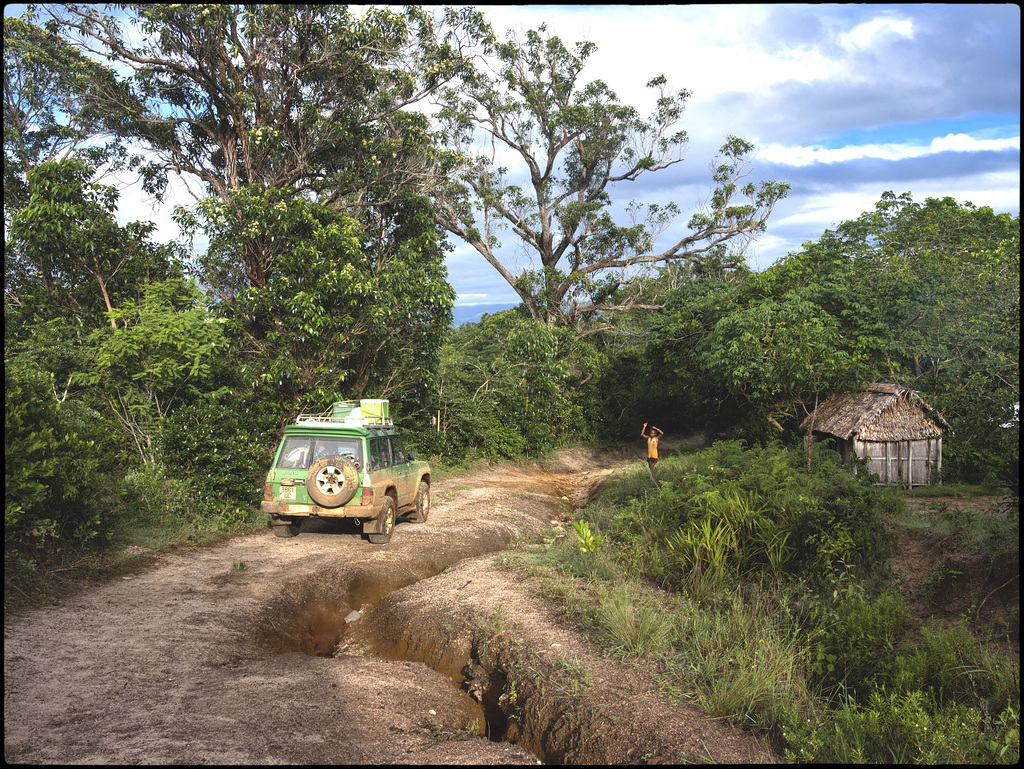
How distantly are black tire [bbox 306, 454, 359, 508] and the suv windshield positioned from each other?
7.3 inches

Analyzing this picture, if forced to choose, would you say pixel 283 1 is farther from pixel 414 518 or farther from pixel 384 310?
pixel 414 518

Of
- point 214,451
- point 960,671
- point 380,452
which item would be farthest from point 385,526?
point 960,671

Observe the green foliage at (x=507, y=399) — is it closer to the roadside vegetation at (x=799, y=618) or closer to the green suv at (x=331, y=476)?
the green suv at (x=331, y=476)

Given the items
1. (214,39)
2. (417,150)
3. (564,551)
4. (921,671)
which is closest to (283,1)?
(214,39)

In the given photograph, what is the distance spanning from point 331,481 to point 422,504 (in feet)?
11.2

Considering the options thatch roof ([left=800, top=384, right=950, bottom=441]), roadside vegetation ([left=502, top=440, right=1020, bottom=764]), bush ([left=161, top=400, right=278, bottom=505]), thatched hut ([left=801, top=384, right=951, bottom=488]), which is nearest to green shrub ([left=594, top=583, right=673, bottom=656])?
roadside vegetation ([left=502, top=440, right=1020, bottom=764])

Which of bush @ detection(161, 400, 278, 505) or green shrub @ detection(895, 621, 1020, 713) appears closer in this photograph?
green shrub @ detection(895, 621, 1020, 713)

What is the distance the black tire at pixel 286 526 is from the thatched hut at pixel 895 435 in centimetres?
1387

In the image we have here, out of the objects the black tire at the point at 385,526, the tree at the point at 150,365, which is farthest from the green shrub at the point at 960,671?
the tree at the point at 150,365

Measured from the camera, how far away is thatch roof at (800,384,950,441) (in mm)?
18453

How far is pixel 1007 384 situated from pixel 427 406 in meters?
16.7

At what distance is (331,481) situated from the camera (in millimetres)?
10500

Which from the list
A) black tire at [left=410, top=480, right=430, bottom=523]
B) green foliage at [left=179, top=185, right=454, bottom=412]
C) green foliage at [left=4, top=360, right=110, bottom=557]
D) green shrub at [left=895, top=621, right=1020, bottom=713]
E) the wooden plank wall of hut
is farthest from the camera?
the wooden plank wall of hut

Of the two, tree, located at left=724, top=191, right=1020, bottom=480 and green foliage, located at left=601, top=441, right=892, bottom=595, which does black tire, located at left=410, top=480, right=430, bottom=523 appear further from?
tree, located at left=724, top=191, right=1020, bottom=480
